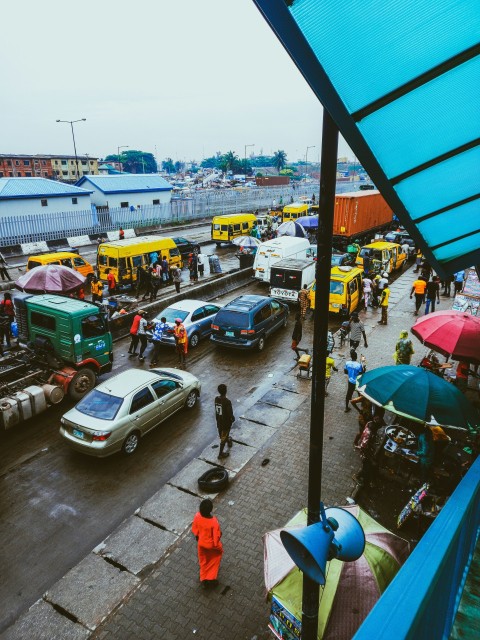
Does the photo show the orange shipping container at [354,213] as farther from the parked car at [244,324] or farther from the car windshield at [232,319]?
the car windshield at [232,319]

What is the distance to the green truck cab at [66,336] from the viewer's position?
1138 centimetres

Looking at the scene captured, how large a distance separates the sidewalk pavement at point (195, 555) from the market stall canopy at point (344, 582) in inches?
60.6

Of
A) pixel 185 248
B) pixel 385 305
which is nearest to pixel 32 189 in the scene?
pixel 185 248

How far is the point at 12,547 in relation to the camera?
711 cm

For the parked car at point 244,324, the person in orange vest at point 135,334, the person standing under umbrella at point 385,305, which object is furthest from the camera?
the person standing under umbrella at point 385,305

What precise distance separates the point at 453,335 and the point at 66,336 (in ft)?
32.3

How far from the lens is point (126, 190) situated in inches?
1751

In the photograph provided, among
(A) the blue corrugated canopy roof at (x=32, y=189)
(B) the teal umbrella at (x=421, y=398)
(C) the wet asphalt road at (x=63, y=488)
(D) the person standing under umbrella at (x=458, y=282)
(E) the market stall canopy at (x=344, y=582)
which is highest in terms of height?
(A) the blue corrugated canopy roof at (x=32, y=189)

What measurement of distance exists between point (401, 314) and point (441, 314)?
27.7 ft

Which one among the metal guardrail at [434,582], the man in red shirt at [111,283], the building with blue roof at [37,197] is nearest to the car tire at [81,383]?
the man in red shirt at [111,283]

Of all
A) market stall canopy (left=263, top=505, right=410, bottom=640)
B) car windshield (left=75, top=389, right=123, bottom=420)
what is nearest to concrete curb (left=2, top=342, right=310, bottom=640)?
car windshield (left=75, top=389, right=123, bottom=420)

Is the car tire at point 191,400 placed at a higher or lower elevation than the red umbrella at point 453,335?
lower

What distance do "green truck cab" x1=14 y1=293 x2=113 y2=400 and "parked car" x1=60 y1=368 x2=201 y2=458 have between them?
6.36ft

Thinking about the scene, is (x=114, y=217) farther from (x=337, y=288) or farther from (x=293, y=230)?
(x=337, y=288)
